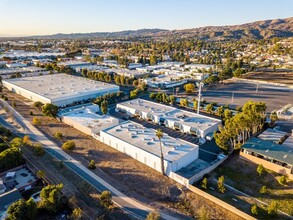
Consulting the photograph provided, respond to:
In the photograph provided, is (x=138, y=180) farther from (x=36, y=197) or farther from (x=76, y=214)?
(x=36, y=197)

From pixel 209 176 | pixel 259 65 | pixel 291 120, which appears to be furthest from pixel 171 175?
pixel 259 65

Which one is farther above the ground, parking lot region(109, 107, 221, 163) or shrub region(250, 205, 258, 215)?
shrub region(250, 205, 258, 215)

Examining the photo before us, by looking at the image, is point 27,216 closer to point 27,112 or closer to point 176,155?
point 176,155

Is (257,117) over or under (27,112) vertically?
over

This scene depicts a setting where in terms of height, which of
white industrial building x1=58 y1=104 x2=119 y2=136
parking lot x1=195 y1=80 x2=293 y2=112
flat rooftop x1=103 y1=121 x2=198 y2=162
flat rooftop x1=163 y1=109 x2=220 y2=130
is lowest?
parking lot x1=195 y1=80 x2=293 y2=112

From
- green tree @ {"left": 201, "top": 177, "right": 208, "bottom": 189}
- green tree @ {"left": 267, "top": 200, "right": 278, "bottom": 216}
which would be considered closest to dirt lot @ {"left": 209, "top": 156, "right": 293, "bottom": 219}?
green tree @ {"left": 267, "top": 200, "right": 278, "bottom": 216}

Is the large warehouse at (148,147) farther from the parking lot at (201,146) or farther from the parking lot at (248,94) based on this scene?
the parking lot at (248,94)

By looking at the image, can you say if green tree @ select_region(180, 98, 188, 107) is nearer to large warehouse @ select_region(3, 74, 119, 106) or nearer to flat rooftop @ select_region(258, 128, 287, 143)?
flat rooftop @ select_region(258, 128, 287, 143)
